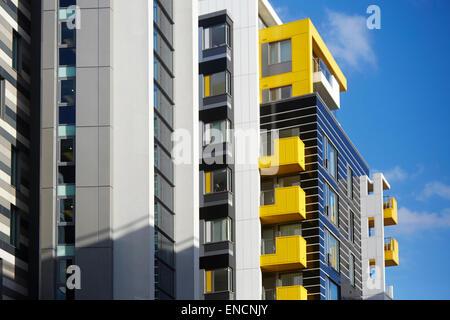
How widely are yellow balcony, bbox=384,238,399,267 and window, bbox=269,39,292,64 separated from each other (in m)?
24.4

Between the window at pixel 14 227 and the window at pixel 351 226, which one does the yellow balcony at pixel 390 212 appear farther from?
the window at pixel 14 227

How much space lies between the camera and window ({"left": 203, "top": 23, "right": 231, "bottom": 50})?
63594 millimetres

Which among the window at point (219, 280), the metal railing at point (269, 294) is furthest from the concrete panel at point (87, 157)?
the metal railing at point (269, 294)

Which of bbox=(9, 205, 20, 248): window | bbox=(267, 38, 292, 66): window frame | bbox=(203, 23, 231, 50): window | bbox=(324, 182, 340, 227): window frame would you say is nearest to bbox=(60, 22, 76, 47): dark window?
bbox=(9, 205, 20, 248): window

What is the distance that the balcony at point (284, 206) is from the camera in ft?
194

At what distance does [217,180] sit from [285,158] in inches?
173

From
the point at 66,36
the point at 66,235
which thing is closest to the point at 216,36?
the point at 66,36

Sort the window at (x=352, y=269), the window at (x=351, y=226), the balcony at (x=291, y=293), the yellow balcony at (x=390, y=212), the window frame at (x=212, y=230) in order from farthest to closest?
1. the yellow balcony at (x=390, y=212)
2. the window at (x=351, y=226)
3. the window at (x=352, y=269)
4. the window frame at (x=212, y=230)
5. the balcony at (x=291, y=293)

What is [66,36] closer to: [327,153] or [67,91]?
[67,91]

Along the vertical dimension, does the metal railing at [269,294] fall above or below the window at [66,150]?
below

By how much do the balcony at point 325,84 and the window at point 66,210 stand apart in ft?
88.0

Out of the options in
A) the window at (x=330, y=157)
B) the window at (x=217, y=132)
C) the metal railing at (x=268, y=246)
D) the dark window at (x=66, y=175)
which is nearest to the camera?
the dark window at (x=66, y=175)
